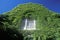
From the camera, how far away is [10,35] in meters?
20.0

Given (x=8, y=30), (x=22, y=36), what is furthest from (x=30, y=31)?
(x=8, y=30)

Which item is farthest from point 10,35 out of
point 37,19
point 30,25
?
point 37,19

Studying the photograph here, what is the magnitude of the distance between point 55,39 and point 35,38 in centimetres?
177

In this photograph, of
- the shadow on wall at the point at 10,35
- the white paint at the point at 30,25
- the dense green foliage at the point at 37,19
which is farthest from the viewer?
the white paint at the point at 30,25

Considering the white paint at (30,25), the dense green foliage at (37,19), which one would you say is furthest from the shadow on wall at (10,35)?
the white paint at (30,25)

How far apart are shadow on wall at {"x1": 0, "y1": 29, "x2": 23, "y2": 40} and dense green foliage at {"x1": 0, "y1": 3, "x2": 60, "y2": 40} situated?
1.24 ft

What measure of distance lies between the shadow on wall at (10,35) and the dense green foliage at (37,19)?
38 cm

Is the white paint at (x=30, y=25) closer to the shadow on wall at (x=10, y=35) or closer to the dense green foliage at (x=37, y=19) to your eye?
the dense green foliage at (x=37, y=19)

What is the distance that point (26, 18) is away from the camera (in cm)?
2270

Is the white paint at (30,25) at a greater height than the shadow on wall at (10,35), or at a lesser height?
greater

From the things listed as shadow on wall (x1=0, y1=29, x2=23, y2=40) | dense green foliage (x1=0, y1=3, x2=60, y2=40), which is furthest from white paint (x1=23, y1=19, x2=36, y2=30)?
shadow on wall (x1=0, y1=29, x2=23, y2=40)

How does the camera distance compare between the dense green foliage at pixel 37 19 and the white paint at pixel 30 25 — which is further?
the white paint at pixel 30 25

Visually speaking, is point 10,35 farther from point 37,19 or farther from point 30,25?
point 37,19

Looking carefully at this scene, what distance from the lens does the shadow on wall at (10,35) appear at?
19.4 metres
